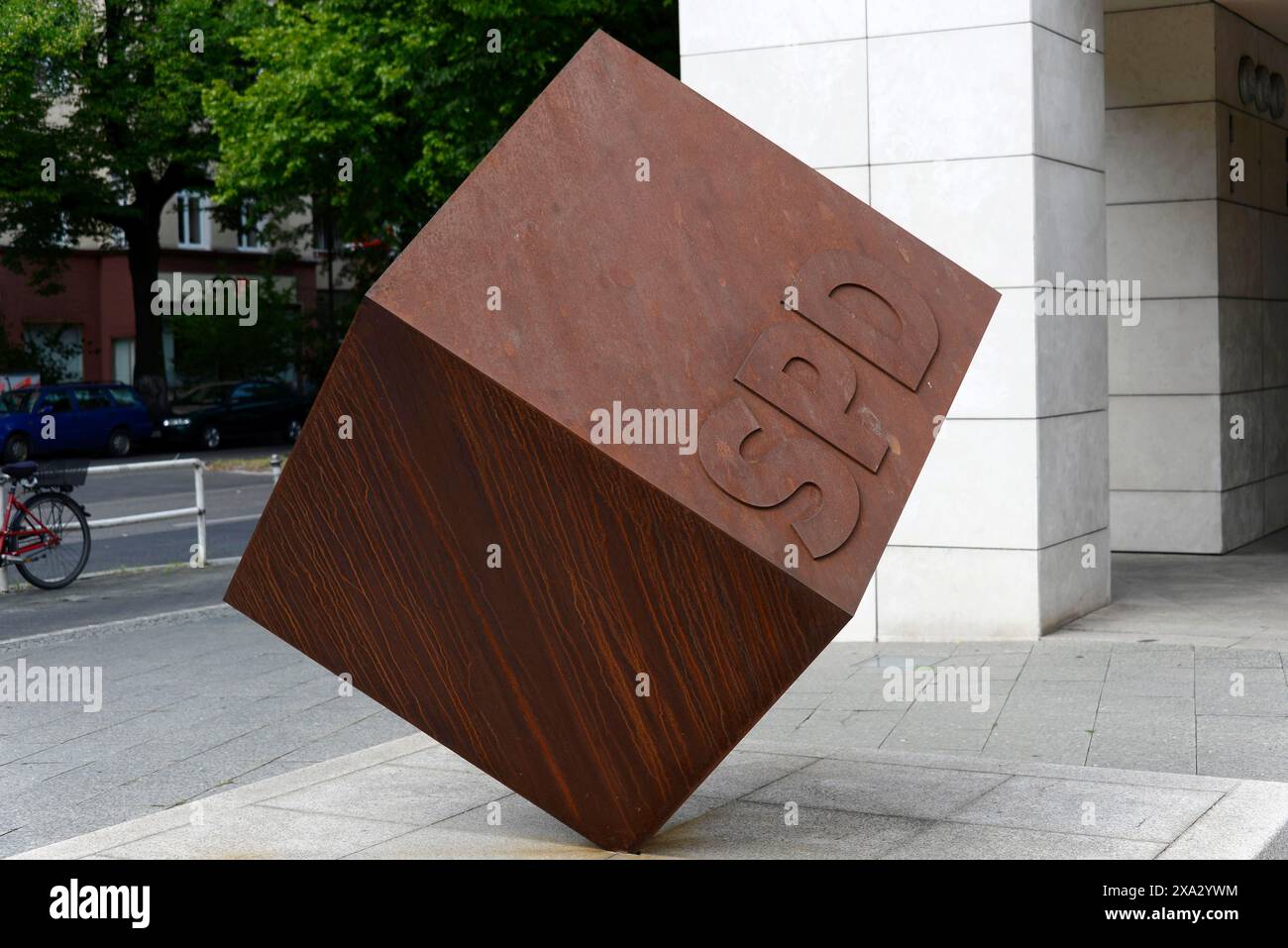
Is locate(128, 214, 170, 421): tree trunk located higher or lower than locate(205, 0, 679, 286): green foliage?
lower

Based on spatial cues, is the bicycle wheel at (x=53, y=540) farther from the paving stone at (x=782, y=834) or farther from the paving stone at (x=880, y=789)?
the paving stone at (x=782, y=834)

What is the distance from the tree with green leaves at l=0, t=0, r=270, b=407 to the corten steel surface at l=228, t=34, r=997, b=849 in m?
28.1

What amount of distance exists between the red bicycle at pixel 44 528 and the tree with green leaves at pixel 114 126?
765 inches

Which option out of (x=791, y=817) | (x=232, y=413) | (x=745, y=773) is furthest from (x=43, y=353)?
(x=791, y=817)

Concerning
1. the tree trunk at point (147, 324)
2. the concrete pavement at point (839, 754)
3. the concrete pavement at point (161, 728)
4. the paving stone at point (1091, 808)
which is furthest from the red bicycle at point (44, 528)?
the tree trunk at point (147, 324)

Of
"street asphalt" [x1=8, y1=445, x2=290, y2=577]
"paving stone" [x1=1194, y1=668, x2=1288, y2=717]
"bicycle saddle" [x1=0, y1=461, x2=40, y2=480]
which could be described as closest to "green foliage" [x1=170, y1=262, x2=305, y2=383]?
"street asphalt" [x1=8, y1=445, x2=290, y2=577]

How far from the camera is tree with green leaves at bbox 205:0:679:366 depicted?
925 inches

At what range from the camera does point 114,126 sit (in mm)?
34906

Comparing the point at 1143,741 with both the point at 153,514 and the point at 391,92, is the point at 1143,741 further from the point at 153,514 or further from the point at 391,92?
the point at 391,92

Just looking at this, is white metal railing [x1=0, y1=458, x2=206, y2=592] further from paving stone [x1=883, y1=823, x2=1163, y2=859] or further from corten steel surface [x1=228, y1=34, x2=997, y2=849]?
paving stone [x1=883, y1=823, x2=1163, y2=859]

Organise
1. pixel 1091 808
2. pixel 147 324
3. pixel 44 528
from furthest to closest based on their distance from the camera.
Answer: pixel 147 324, pixel 44 528, pixel 1091 808

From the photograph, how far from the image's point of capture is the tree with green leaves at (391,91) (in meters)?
23.5

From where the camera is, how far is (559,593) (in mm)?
5152

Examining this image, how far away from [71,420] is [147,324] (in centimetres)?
530
